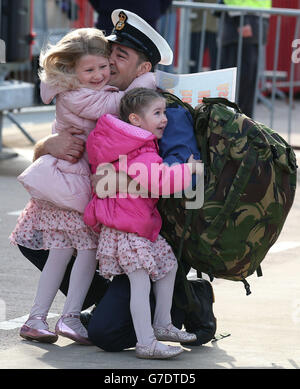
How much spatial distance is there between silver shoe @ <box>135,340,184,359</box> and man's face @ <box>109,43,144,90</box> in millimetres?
1165

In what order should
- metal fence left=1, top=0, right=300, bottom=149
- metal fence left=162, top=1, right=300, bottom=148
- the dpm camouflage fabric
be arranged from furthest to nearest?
metal fence left=1, top=0, right=300, bottom=149, metal fence left=162, top=1, right=300, bottom=148, the dpm camouflage fabric

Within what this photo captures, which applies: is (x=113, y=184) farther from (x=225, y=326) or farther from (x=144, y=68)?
(x=225, y=326)

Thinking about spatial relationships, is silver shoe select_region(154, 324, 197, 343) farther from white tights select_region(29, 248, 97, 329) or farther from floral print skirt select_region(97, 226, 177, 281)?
white tights select_region(29, 248, 97, 329)

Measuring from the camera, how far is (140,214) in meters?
4.50

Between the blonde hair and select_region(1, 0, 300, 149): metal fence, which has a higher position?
the blonde hair

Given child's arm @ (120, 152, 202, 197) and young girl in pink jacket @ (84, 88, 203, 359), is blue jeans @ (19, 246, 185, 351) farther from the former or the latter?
child's arm @ (120, 152, 202, 197)

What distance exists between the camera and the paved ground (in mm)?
4434

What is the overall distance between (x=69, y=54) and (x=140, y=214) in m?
0.78

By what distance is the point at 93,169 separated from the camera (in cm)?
465

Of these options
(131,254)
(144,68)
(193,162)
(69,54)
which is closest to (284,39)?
(144,68)

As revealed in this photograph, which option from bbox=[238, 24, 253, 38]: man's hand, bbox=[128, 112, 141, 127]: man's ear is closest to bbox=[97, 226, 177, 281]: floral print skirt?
bbox=[128, 112, 141, 127]: man's ear

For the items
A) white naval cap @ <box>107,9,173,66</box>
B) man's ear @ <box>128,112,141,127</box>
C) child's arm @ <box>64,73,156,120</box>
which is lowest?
man's ear @ <box>128,112,141,127</box>

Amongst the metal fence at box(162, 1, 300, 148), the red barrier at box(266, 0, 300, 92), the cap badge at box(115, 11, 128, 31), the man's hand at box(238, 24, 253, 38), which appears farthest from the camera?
the red barrier at box(266, 0, 300, 92)

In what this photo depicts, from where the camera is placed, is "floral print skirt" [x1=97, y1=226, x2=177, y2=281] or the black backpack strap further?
the black backpack strap
